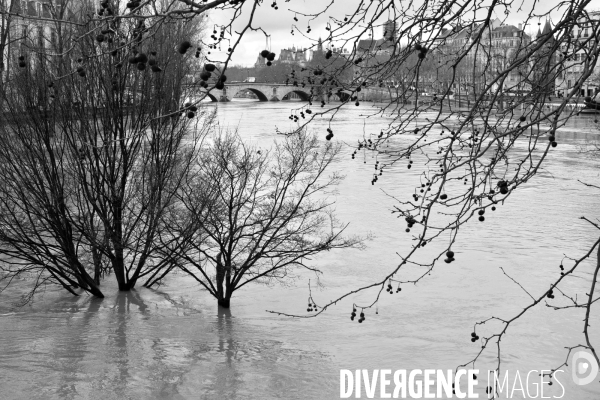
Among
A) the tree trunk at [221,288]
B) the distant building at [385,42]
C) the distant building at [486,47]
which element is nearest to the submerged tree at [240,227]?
the tree trunk at [221,288]

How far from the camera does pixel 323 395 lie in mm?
9539

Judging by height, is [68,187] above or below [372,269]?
above

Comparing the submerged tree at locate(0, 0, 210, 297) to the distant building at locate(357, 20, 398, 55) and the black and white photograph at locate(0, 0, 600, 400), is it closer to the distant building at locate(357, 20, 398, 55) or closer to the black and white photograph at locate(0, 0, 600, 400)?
the black and white photograph at locate(0, 0, 600, 400)

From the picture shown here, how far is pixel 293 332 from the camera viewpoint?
11844 mm

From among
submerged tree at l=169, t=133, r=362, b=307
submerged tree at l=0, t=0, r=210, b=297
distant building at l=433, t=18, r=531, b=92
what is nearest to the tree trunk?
submerged tree at l=169, t=133, r=362, b=307

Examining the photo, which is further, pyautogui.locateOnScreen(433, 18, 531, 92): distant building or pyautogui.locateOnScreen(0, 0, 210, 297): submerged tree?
pyautogui.locateOnScreen(0, 0, 210, 297): submerged tree

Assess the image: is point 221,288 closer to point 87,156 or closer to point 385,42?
point 87,156

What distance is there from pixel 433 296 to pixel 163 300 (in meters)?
4.30

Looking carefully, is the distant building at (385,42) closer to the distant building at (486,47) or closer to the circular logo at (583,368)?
the distant building at (486,47)

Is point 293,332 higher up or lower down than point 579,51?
lower down

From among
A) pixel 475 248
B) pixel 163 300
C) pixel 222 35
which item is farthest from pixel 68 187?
pixel 222 35

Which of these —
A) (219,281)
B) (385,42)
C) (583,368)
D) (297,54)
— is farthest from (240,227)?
(385,42)

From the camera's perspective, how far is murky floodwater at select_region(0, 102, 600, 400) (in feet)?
32.3

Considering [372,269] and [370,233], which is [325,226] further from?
[372,269]
